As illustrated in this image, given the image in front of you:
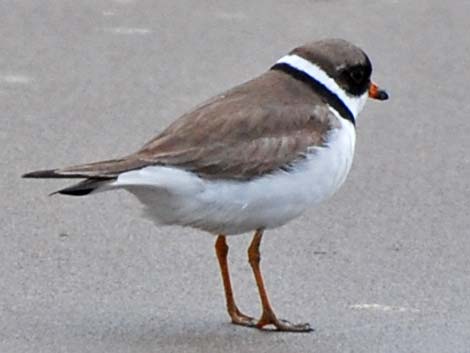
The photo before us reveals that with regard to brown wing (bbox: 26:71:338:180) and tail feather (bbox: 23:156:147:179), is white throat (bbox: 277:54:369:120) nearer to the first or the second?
brown wing (bbox: 26:71:338:180)

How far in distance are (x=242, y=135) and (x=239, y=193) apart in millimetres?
206

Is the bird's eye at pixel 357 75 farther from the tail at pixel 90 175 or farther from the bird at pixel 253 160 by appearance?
the tail at pixel 90 175

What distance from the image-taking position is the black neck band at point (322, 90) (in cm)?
564

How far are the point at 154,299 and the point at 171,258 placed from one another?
0.43 m

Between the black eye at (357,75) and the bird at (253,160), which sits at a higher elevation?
the black eye at (357,75)

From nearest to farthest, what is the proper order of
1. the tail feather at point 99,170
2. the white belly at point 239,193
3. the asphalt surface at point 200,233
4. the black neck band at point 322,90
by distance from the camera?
the tail feather at point 99,170
the white belly at point 239,193
the asphalt surface at point 200,233
the black neck band at point 322,90

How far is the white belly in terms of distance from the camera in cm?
516

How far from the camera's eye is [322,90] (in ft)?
18.5

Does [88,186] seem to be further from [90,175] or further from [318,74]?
[318,74]

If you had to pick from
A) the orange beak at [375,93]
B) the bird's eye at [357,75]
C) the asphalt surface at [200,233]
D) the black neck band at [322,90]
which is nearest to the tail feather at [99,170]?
the asphalt surface at [200,233]

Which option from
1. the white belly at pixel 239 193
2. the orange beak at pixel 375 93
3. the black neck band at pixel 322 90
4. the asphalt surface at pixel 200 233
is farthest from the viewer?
the orange beak at pixel 375 93

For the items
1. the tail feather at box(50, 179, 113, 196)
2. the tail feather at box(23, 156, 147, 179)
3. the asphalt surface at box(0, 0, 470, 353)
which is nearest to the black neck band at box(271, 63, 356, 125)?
the asphalt surface at box(0, 0, 470, 353)

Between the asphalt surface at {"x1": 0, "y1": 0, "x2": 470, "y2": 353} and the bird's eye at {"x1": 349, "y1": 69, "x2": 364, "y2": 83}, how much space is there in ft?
2.42

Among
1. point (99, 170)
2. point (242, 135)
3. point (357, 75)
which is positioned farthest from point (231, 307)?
point (357, 75)
